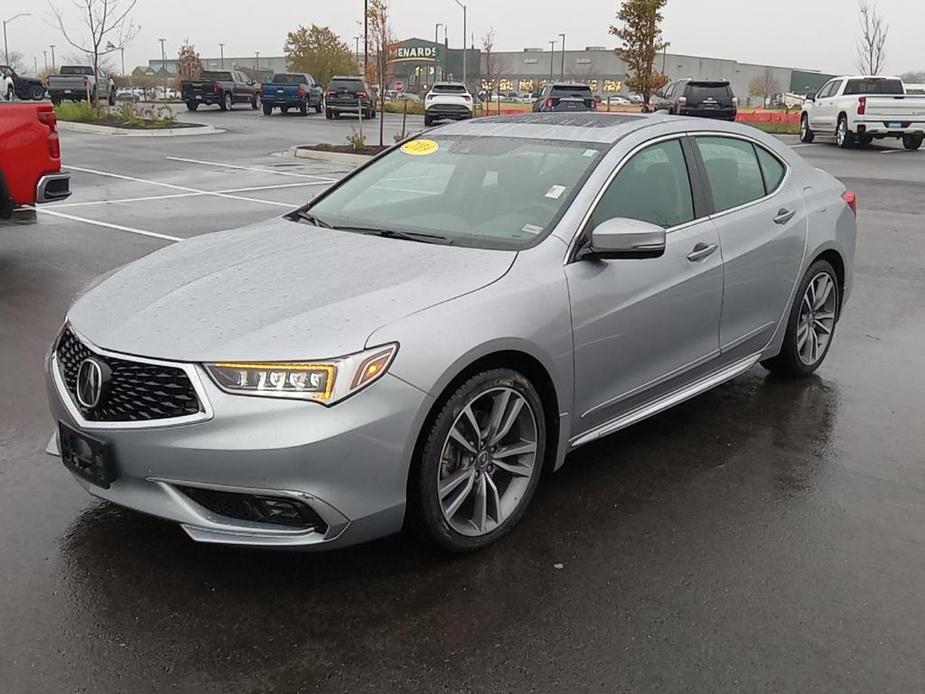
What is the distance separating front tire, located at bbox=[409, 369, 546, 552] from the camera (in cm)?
325

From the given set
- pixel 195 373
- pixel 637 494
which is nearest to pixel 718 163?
pixel 637 494

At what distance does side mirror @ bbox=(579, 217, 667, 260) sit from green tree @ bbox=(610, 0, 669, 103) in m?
31.5

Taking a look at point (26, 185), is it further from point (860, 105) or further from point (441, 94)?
point (441, 94)

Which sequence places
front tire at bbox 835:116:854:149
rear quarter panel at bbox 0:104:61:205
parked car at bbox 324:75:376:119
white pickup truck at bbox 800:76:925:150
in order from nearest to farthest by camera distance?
rear quarter panel at bbox 0:104:61:205
white pickup truck at bbox 800:76:925:150
front tire at bbox 835:116:854:149
parked car at bbox 324:75:376:119

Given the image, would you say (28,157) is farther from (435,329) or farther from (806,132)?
(806,132)

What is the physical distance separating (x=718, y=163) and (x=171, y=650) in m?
3.53

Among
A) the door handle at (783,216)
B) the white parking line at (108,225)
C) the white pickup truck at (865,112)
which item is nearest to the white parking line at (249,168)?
the white parking line at (108,225)

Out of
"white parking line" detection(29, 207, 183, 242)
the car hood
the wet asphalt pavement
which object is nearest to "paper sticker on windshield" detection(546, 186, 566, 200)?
the car hood

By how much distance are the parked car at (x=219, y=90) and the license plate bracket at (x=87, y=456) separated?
4284 centimetres

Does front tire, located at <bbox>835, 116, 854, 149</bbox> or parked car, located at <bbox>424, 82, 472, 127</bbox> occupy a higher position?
parked car, located at <bbox>424, 82, 472, 127</bbox>

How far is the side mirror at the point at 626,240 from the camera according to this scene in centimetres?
373

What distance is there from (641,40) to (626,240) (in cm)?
3201

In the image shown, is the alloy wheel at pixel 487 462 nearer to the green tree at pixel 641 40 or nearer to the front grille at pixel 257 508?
the front grille at pixel 257 508

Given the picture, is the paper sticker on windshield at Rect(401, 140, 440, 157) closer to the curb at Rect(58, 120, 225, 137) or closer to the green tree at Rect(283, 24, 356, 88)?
the curb at Rect(58, 120, 225, 137)
